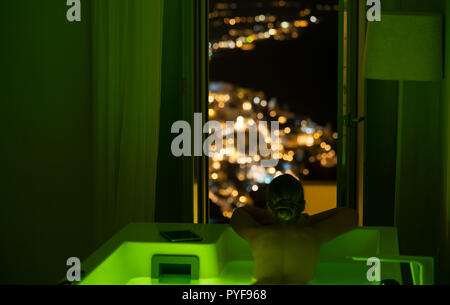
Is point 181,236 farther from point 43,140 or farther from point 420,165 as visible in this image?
point 43,140

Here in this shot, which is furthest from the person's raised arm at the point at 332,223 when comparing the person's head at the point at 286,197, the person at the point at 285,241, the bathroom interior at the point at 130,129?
the bathroom interior at the point at 130,129

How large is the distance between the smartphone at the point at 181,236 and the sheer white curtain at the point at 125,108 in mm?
1305

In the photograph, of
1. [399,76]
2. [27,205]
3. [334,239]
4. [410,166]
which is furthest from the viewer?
[27,205]

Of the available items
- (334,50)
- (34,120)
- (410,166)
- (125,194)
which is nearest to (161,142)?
(125,194)

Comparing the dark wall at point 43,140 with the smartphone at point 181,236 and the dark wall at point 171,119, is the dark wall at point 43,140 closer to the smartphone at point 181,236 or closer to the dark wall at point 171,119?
the dark wall at point 171,119

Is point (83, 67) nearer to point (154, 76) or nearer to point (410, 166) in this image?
point (154, 76)

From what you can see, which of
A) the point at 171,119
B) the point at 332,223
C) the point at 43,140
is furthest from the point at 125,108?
the point at 332,223

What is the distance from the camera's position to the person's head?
1.96 m

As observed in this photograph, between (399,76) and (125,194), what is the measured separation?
1509 mm

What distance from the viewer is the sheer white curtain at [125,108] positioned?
3.50m

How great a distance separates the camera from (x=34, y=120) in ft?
12.2

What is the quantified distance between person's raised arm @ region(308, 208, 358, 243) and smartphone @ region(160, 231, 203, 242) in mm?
372

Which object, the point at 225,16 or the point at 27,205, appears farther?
the point at 225,16

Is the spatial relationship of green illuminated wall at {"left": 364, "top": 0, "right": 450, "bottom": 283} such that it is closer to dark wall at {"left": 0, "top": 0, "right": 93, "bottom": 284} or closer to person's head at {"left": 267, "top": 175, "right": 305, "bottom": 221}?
person's head at {"left": 267, "top": 175, "right": 305, "bottom": 221}
